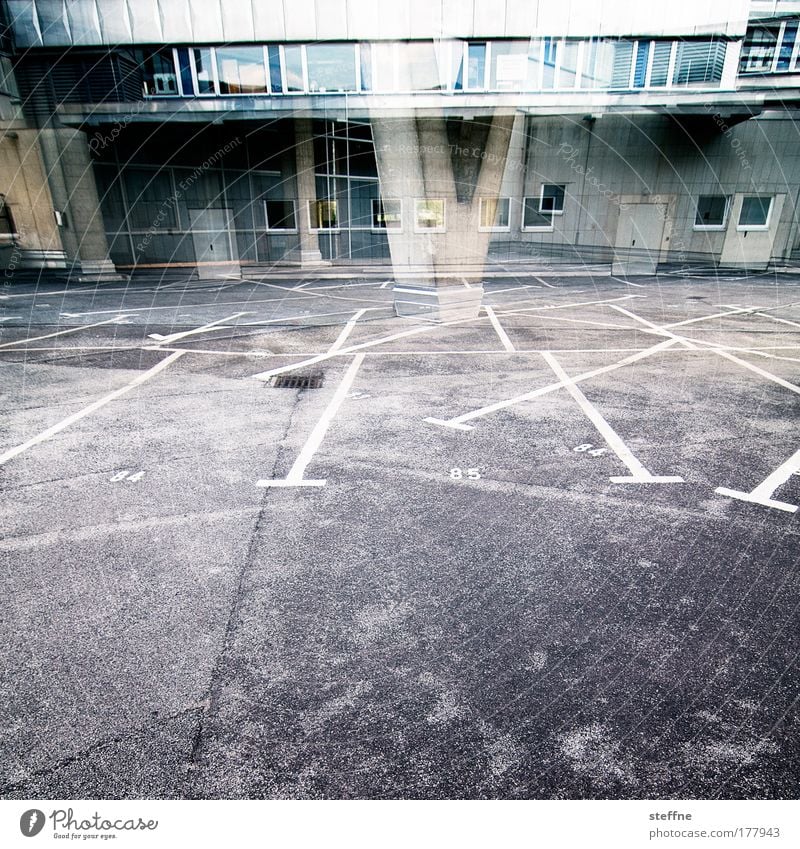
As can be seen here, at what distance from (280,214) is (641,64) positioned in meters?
17.7

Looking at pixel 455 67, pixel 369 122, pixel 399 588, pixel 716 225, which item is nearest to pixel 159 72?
pixel 369 122

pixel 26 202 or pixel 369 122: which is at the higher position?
pixel 369 122

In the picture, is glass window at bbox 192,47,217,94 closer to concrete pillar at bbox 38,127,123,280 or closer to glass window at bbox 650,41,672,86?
concrete pillar at bbox 38,127,123,280

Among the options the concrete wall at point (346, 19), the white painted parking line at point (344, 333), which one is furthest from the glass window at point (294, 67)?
the white painted parking line at point (344, 333)

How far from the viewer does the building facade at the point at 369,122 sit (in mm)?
20641

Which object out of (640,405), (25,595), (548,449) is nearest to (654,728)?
(548,449)

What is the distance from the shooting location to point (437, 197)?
45.7 ft

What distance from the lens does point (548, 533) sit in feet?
16.8

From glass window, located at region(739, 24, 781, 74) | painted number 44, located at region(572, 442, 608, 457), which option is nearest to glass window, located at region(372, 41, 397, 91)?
glass window, located at region(739, 24, 781, 74)

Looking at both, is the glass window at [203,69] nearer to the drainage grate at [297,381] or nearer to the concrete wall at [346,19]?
the concrete wall at [346,19]

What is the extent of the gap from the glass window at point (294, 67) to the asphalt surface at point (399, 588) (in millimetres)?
18969

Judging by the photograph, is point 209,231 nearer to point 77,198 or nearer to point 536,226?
point 77,198

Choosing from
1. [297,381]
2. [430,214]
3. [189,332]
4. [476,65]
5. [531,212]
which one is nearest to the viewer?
[297,381]

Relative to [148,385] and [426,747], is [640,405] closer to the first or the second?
[426,747]
